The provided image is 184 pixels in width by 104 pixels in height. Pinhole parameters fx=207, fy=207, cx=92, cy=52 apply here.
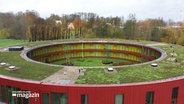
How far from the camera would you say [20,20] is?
118 m

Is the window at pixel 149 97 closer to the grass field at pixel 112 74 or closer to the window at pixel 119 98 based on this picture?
the grass field at pixel 112 74

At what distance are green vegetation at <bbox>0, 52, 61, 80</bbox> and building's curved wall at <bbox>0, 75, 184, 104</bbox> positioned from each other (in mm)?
2684

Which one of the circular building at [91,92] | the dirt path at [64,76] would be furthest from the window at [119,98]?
the dirt path at [64,76]

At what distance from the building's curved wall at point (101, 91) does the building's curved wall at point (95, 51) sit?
28933mm

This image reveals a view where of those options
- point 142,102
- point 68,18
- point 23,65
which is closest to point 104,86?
point 142,102

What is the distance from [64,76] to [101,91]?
7166 millimetres

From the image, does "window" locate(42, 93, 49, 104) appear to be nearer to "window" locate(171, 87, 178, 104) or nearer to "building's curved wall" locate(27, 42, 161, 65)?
"window" locate(171, 87, 178, 104)

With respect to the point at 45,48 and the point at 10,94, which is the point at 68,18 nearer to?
the point at 45,48

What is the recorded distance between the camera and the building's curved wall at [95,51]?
194ft

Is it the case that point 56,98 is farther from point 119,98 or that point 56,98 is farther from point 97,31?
point 97,31

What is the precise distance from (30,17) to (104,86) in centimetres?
11117

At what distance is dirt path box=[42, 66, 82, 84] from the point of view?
28578 mm

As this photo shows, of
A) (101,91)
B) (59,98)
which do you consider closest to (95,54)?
A: (59,98)

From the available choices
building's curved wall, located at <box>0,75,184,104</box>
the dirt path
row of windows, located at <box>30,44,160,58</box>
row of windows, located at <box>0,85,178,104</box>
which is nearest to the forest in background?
row of windows, located at <box>30,44,160,58</box>
